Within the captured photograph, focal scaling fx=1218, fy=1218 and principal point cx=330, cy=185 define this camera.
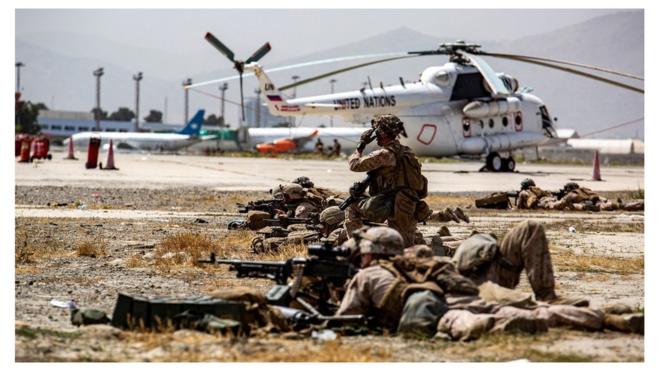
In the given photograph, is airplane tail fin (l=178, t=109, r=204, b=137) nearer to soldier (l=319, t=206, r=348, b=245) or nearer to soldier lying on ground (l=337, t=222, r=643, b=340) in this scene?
soldier (l=319, t=206, r=348, b=245)

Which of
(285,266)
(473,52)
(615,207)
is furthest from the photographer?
(473,52)

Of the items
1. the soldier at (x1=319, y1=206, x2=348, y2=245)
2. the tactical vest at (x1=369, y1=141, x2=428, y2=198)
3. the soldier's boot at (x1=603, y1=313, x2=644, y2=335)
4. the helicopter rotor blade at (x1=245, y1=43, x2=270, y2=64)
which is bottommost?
the soldier's boot at (x1=603, y1=313, x2=644, y2=335)

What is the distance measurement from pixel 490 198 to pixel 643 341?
16.5 m

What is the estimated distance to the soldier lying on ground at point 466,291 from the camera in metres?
8.77

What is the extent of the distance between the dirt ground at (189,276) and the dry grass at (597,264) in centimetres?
2

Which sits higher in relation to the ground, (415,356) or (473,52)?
(473,52)

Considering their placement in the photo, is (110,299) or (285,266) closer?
(285,266)

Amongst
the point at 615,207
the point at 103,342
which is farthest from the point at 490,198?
the point at 103,342

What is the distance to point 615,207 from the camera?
25.0 metres

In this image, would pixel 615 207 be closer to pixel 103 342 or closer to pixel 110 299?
pixel 110 299

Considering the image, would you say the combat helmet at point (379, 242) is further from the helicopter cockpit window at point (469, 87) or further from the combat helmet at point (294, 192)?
the helicopter cockpit window at point (469, 87)

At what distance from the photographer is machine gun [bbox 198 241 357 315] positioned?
9.32 metres

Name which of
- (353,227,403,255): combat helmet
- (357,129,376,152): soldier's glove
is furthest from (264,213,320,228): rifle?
(353,227,403,255): combat helmet

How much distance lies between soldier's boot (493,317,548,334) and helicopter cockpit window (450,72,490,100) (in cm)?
3351
